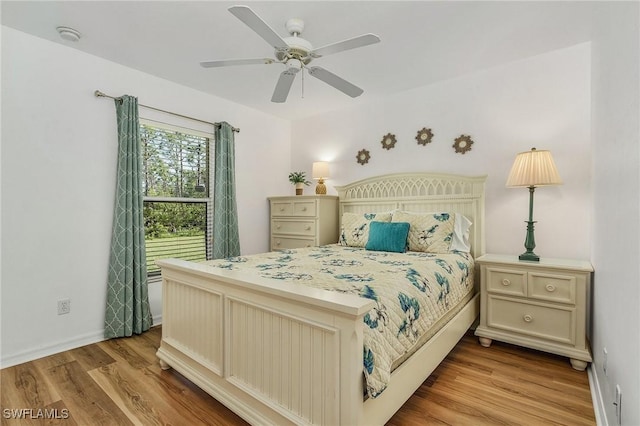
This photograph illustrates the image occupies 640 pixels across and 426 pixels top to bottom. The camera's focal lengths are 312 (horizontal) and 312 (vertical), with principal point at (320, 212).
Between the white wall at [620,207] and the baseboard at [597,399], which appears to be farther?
the baseboard at [597,399]

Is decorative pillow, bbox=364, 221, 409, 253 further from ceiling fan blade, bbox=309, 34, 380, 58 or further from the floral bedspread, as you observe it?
ceiling fan blade, bbox=309, 34, 380, 58

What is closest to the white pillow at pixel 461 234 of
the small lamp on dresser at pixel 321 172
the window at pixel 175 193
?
the small lamp on dresser at pixel 321 172

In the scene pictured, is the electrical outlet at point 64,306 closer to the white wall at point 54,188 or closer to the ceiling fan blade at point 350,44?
the white wall at point 54,188

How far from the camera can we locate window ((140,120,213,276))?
3256 mm

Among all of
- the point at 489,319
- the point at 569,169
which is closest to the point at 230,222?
the point at 489,319

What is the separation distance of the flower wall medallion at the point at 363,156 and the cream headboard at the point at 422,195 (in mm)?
281

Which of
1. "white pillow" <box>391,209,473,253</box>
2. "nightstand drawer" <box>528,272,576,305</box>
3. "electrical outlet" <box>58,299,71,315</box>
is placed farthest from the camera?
"white pillow" <box>391,209,473,253</box>

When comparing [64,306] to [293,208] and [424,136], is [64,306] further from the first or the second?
[424,136]

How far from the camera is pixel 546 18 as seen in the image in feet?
7.45

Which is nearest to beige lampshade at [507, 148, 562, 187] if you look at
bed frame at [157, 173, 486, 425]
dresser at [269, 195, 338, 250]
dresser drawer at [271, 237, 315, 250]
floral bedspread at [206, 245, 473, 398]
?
floral bedspread at [206, 245, 473, 398]

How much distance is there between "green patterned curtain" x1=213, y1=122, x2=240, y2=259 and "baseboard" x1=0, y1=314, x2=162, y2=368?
1321 mm

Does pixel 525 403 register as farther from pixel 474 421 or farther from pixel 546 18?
pixel 546 18

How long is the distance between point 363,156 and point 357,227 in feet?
3.59

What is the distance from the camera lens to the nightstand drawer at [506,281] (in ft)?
8.07
